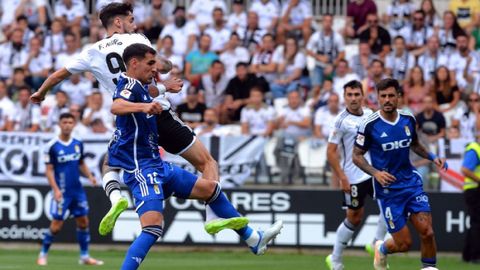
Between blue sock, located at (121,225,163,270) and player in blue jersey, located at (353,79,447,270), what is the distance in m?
3.08

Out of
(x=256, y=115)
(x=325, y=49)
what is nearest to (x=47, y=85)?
(x=256, y=115)

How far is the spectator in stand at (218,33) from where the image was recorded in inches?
973

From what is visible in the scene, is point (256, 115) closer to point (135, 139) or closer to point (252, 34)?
point (252, 34)

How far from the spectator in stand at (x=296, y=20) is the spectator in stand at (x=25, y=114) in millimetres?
5284

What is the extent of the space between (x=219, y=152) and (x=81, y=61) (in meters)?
7.40

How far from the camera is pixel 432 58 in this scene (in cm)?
2342

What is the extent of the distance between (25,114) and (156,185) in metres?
11.1

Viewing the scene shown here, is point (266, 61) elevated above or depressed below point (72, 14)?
below

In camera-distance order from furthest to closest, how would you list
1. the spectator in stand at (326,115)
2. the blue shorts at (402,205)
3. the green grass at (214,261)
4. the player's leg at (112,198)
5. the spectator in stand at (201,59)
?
the spectator in stand at (201,59) → the spectator in stand at (326,115) → the green grass at (214,261) → the blue shorts at (402,205) → the player's leg at (112,198)

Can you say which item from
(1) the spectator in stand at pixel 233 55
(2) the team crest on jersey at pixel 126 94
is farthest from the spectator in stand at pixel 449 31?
(2) the team crest on jersey at pixel 126 94

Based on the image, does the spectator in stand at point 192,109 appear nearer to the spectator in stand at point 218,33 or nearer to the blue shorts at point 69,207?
the spectator in stand at point 218,33

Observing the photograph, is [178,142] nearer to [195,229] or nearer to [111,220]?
[111,220]

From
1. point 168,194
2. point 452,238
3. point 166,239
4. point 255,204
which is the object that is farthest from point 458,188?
point 168,194

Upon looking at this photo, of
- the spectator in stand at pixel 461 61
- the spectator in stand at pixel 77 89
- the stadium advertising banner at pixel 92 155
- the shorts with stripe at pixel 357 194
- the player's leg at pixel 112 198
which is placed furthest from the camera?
the spectator in stand at pixel 77 89
